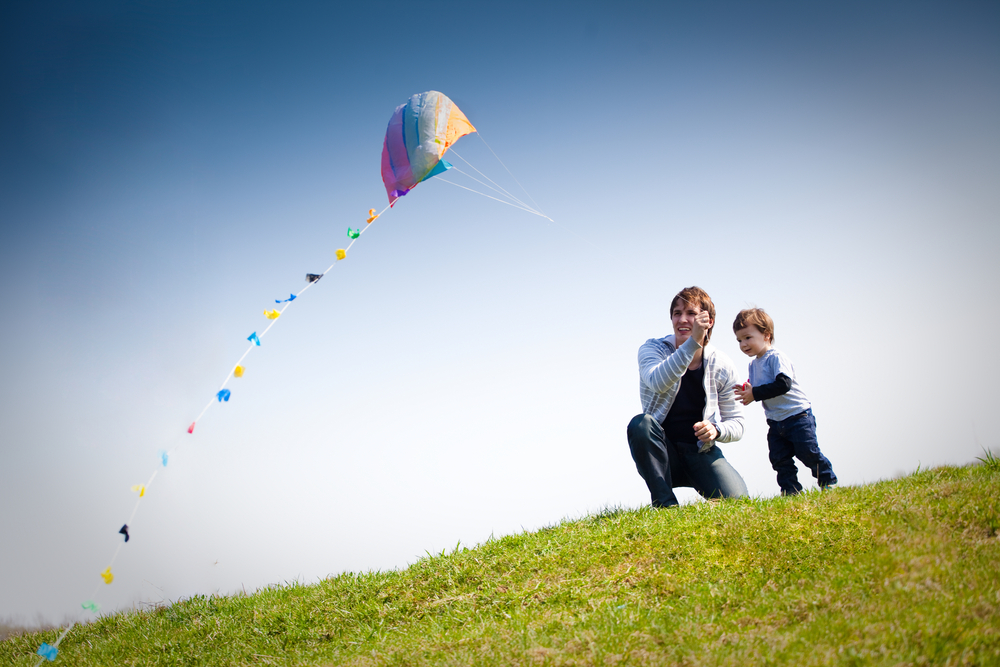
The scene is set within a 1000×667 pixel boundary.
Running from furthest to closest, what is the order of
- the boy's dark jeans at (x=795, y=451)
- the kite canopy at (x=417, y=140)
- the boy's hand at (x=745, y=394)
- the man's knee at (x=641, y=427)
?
1. the kite canopy at (x=417, y=140)
2. the boy's hand at (x=745, y=394)
3. the boy's dark jeans at (x=795, y=451)
4. the man's knee at (x=641, y=427)

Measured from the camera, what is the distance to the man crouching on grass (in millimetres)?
5625

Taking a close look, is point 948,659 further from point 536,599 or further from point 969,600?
point 536,599

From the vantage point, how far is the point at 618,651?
10.6 feet

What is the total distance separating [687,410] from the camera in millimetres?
5996

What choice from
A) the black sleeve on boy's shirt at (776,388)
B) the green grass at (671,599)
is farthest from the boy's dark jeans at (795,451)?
the green grass at (671,599)

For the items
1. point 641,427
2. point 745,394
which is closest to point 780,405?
point 745,394

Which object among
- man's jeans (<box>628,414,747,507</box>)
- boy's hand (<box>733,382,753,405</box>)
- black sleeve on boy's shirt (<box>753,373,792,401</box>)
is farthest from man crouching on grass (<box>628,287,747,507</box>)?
black sleeve on boy's shirt (<box>753,373,792,401</box>)

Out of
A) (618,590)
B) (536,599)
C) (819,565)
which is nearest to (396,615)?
(536,599)

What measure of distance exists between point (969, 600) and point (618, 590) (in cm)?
196

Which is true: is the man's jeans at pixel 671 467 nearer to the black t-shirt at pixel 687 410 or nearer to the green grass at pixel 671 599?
the black t-shirt at pixel 687 410

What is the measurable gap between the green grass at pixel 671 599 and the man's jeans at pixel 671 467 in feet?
1.19

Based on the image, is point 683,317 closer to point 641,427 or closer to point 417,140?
point 641,427

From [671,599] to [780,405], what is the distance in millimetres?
3445

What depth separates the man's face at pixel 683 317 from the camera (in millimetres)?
5918
